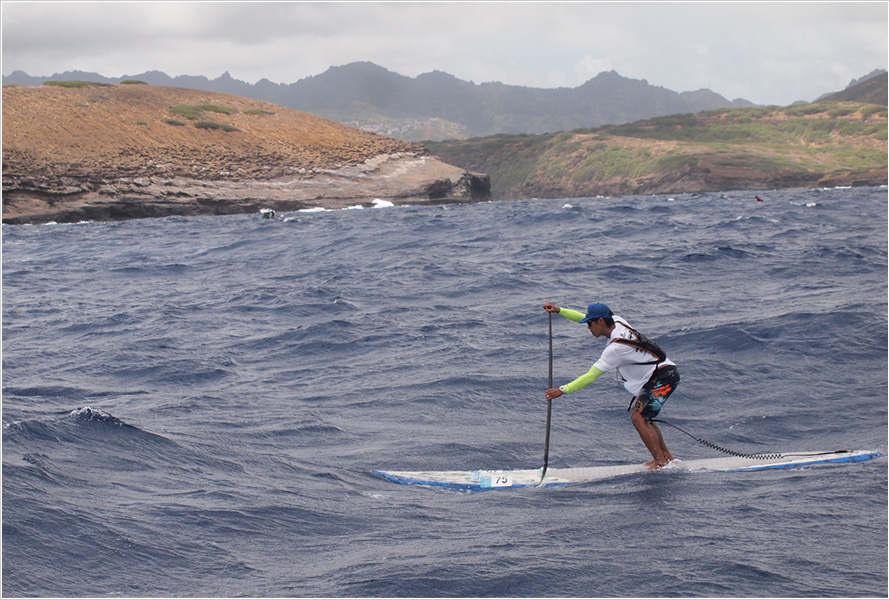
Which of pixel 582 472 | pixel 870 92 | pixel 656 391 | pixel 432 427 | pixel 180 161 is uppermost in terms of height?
pixel 870 92

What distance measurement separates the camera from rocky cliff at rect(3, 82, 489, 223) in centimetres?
6009

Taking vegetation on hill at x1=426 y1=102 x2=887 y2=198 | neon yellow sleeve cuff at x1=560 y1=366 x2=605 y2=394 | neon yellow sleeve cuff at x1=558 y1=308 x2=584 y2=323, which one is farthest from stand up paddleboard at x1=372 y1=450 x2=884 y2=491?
vegetation on hill at x1=426 y1=102 x2=887 y2=198

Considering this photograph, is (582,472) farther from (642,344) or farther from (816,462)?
(816,462)

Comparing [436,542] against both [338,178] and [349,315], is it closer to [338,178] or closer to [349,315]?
[349,315]

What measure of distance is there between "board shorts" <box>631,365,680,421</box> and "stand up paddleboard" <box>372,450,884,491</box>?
1.95ft

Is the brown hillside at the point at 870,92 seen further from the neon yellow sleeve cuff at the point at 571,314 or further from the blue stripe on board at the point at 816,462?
the neon yellow sleeve cuff at the point at 571,314

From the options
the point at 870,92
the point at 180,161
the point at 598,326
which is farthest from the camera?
the point at 870,92

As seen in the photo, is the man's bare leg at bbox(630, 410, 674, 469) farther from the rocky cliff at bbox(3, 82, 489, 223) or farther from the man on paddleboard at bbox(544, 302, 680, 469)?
the rocky cliff at bbox(3, 82, 489, 223)

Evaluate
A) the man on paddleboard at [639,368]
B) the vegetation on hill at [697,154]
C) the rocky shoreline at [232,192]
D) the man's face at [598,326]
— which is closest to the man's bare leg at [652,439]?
the man on paddleboard at [639,368]

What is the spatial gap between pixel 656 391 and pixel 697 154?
118 metres

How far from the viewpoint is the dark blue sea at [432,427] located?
5.82 metres

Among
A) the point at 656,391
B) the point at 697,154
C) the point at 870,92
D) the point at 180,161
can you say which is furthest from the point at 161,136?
the point at 870,92

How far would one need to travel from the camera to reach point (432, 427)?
34.8 ft

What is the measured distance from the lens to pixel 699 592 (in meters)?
5.22
